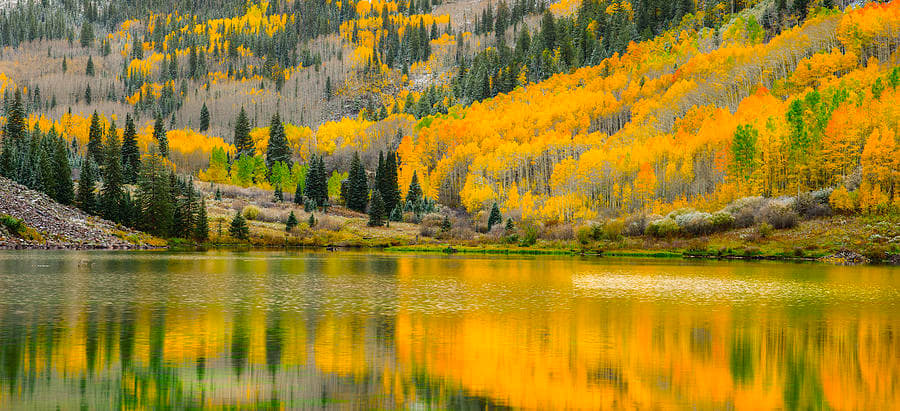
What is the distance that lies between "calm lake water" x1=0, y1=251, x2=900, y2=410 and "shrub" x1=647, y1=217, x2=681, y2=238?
151 ft

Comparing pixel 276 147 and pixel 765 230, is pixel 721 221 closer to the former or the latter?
pixel 765 230

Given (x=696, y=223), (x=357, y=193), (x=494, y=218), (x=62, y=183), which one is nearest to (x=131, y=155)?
(x=62, y=183)

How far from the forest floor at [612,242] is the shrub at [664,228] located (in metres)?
0.92

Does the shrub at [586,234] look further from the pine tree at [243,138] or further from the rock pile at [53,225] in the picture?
the pine tree at [243,138]

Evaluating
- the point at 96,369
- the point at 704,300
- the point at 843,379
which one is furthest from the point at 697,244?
the point at 96,369

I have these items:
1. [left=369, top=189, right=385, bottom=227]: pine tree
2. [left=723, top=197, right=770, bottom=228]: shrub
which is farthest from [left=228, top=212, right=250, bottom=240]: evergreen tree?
[left=723, top=197, right=770, bottom=228]: shrub

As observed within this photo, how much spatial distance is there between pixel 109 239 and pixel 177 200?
1661 centimetres

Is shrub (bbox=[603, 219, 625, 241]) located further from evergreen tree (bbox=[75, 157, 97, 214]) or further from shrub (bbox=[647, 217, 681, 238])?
evergreen tree (bbox=[75, 157, 97, 214])

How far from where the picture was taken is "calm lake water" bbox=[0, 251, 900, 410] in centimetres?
1515

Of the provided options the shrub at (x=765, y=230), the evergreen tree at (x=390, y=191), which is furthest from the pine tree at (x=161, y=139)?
the shrub at (x=765, y=230)

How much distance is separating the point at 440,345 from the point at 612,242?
70.4 metres

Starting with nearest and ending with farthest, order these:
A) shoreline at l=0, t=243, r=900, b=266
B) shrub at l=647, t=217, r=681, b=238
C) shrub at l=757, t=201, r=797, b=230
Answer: shoreline at l=0, t=243, r=900, b=266
shrub at l=757, t=201, r=797, b=230
shrub at l=647, t=217, r=681, b=238

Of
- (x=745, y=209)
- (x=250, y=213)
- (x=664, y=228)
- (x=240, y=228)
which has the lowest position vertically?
(x=664, y=228)

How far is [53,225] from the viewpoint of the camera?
9038cm
